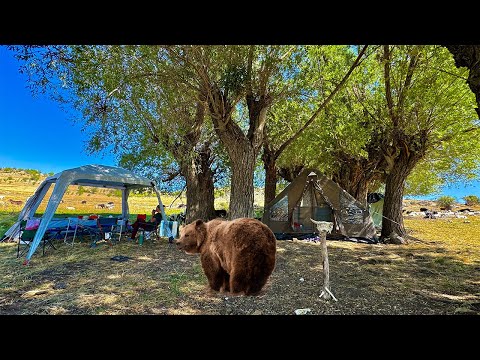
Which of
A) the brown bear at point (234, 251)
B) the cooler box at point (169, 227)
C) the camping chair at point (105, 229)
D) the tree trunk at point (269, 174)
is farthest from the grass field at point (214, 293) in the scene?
the tree trunk at point (269, 174)

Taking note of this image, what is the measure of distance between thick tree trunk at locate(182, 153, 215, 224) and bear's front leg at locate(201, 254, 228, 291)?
5717 mm

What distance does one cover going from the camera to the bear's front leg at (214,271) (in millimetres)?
2780

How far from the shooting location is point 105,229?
6.68 meters

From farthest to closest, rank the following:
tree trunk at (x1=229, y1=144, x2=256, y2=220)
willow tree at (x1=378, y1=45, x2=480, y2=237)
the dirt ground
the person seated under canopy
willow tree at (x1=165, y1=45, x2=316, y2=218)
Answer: the person seated under canopy → willow tree at (x1=378, y1=45, x2=480, y2=237) → tree trunk at (x1=229, y1=144, x2=256, y2=220) → willow tree at (x1=165, y1=45, x2=316, y2=218) → the dirt ground

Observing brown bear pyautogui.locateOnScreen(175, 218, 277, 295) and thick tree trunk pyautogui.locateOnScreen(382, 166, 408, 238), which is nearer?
brown bear pyautogui.locateOnScreen(175, 218, 277, 295)

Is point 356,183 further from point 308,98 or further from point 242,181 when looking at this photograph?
point 242,181

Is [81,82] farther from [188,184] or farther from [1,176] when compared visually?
[188,184]

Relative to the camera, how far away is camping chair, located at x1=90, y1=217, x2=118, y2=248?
21.1 ft

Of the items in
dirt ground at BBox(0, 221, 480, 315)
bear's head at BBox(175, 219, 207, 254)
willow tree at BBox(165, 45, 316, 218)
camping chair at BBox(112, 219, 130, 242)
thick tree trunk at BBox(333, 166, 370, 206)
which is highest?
willow tree at BBox(165, 45, 316, 218)

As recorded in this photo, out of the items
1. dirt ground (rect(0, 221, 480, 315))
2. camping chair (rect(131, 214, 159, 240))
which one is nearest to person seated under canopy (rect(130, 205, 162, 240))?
camping chair (rect(131, 214, 159, 240))

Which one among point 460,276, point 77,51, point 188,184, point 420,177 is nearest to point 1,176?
point 77,51

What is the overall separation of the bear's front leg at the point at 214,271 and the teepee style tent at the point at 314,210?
4744 millimetres

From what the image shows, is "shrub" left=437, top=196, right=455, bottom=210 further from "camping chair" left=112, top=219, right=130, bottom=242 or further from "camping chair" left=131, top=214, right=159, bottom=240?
"camping chair" left=112, top=219, right=130, bottom=242

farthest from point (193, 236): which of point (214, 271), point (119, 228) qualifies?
point (119, 228)
